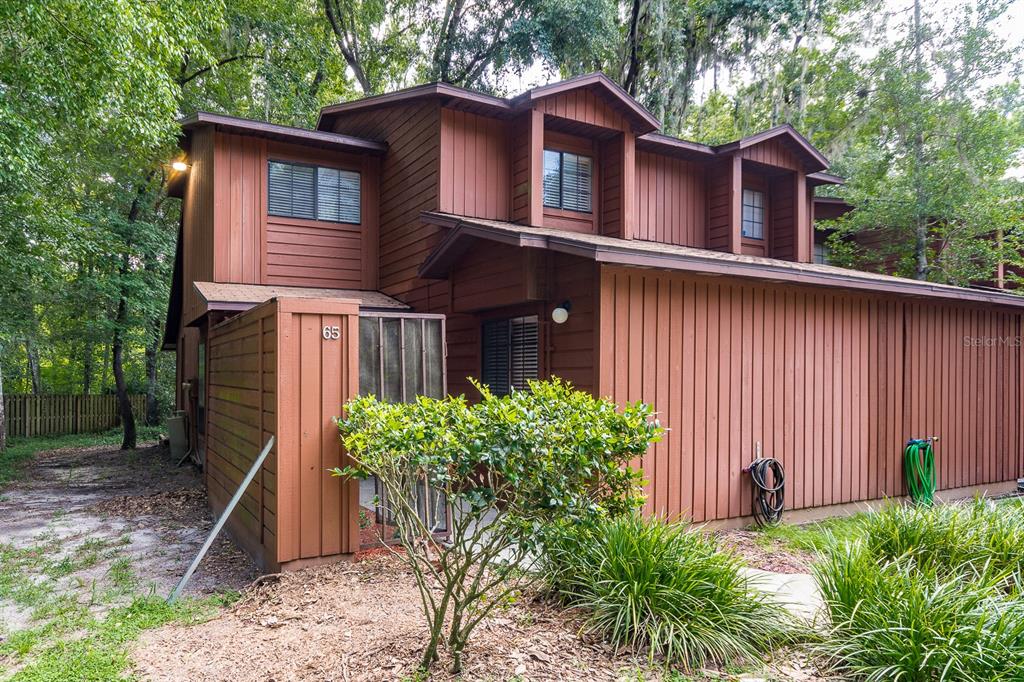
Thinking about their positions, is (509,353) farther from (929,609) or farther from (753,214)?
(753,214)

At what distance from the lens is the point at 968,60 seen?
501 inches

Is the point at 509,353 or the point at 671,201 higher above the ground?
the point at 671,201

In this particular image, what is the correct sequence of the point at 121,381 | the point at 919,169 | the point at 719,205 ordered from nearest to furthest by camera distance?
the point at 719,205
the point at 919,169
the point at 121,381

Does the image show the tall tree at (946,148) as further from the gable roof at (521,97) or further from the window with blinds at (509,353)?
the window with blinds at (509,353)

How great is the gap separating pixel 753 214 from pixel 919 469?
576 centimetres

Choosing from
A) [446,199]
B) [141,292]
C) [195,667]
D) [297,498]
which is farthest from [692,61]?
[195,667]

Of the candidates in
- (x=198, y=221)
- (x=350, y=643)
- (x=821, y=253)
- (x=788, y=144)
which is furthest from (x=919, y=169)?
(x=350, y=643)

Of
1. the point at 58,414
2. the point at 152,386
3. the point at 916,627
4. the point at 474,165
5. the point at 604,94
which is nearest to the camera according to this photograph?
the point at 916,627

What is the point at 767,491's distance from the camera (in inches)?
240

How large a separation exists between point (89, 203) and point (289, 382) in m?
12.4

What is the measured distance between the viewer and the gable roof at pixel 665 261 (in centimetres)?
523

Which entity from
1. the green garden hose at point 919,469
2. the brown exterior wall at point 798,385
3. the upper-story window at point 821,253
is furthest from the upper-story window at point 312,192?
the upper-story window at point 821,253

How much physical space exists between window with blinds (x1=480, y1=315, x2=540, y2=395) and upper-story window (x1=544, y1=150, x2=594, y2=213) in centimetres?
259

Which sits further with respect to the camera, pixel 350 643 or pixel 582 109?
pixel 582 109
